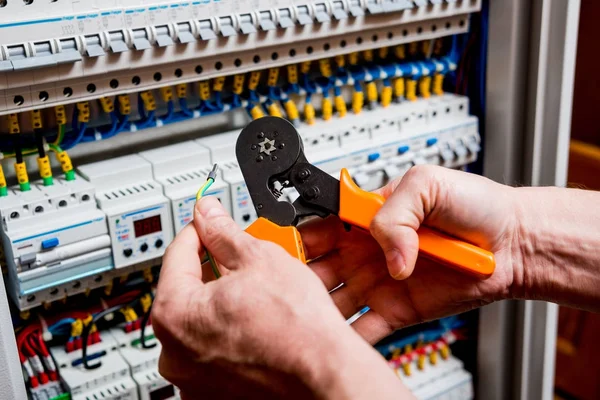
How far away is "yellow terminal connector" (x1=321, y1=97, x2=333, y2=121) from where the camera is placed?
171 centimetres

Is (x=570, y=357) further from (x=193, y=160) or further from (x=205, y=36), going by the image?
(x=205, y=36)

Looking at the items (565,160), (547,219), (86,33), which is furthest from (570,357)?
(86,33)

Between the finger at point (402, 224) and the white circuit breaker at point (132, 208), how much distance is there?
508 mm

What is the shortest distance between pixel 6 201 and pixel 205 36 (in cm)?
48

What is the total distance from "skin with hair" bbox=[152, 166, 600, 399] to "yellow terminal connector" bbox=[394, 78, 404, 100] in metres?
0.61

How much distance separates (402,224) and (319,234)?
0.24 meters

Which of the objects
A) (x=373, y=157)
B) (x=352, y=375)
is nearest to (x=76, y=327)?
(x=373, y=157)

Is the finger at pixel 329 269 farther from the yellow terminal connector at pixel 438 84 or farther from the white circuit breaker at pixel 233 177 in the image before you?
the yellow terminal connector at pixel 438 84

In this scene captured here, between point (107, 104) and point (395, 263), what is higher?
point (107, 104)

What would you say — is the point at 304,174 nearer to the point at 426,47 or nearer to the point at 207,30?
the point at 207,30

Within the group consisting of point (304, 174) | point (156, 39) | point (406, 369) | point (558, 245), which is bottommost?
point (406, 369)

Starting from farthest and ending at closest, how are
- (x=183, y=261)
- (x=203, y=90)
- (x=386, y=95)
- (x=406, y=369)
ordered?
(x=406, y=369), (x=386, y=95), (x=203, y=90), (x=183, y=261)

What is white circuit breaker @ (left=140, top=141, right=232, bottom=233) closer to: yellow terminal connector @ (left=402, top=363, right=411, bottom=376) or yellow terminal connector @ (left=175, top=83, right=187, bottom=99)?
yellow terminal connector @ (left=175, top=83, right=187, bottom=99)

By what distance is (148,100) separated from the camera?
1479 mm
